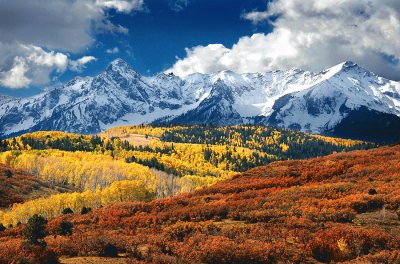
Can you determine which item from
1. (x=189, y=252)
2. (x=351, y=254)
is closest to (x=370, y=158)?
(x=351, y=254)

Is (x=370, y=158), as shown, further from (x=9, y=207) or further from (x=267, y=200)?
(x=9, y=207)

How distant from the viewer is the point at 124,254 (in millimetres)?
30594

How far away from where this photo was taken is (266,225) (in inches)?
1478

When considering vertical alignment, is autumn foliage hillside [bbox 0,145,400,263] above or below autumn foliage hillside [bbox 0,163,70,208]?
above

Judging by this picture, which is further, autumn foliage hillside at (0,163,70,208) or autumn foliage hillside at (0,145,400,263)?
autumn foliage hillside at (0,163,70,208)

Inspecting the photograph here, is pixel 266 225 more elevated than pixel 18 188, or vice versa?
pixel 266 225

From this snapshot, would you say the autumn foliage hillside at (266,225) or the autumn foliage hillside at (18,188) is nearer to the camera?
the autumn foliage hillside at (266,225)

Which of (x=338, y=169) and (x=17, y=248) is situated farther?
(x=338, y=169)

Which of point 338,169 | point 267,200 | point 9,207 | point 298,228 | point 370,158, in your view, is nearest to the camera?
point 298,228

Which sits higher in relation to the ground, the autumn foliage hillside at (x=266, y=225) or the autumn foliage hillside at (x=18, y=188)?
the autumn foliage hillside at (x=266, y=225)

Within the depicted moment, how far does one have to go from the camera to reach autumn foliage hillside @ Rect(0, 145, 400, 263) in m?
28.7

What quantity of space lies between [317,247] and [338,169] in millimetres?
33654

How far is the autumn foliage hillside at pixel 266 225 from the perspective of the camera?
2866 centimetres

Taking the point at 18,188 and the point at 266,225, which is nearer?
the point at 266,225
